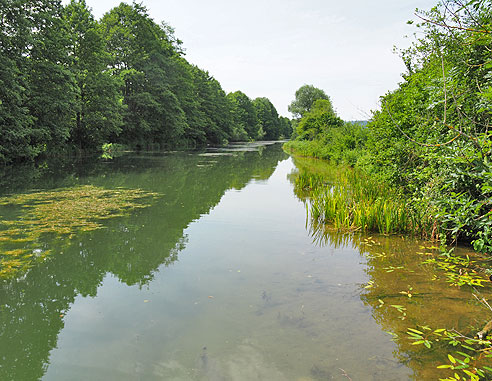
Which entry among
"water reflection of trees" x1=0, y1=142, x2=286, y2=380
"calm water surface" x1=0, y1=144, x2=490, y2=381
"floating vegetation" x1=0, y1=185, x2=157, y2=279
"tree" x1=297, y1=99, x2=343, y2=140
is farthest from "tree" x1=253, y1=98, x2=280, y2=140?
"calm water surface" x1=0, y1=144, x2=490, y2=381

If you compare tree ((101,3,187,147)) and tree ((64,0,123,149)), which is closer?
tree ((64,0,123,149))

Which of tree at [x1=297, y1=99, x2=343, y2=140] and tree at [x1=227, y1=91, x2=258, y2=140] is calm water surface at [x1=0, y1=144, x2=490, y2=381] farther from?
tree at [x1=227, y1=91, x2=258, y2=140]

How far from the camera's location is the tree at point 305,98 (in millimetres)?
65312

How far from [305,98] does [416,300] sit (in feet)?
217

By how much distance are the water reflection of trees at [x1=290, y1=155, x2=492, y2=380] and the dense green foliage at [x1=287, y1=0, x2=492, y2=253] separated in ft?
1.95

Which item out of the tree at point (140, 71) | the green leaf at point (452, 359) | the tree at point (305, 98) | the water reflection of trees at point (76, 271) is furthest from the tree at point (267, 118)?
the green leaf at point (452, 359)

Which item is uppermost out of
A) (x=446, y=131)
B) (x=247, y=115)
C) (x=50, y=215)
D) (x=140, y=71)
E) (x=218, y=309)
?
(x=247, y=115)

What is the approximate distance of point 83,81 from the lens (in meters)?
23.5

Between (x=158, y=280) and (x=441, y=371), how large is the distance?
2972mm

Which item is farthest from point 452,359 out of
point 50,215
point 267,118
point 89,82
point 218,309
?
point 267,118

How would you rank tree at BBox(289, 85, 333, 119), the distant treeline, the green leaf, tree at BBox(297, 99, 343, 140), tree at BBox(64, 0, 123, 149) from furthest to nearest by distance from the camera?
1. tree at BBox(289, 85, 333, 119)
2. tree at BBox(297, 99, 343, 140)
3. tree at BBox(64, 0, 123, 149)
4. the distant treeline
5. the green leaf

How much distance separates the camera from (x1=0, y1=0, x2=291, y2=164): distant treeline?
52.6ft

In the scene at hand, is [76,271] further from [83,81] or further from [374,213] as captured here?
[83,81]

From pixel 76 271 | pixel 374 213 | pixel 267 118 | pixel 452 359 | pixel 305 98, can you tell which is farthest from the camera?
pixel 267 118
